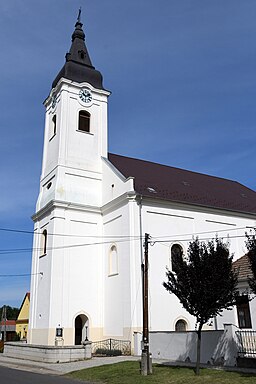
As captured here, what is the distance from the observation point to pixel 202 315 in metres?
15.1

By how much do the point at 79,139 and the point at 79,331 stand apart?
45.4ft

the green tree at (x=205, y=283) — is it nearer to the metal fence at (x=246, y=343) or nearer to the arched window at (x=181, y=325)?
the metal fence at (x=246, y=343)

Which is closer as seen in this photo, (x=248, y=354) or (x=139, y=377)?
(x=139, y=377)

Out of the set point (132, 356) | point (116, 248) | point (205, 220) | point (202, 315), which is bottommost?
point (132, 356)

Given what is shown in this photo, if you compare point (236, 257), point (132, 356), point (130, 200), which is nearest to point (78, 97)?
point (130, 200)

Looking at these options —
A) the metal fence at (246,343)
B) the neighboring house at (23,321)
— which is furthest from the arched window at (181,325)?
the neighboring house at (23,321)

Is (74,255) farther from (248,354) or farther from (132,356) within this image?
(248,354)

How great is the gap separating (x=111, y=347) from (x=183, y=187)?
12852 millimetres

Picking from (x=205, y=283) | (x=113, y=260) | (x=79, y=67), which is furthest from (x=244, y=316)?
(x=79, y=67)

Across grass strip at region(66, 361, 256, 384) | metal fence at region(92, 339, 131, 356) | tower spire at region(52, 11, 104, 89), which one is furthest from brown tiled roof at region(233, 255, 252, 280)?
tower spire at region(52, 11, 104, 89)

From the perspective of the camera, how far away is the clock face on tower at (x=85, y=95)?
31797mm

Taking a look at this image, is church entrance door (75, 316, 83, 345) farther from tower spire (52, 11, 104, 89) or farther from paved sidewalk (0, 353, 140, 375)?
tower spire (52, 11, 104, 89)

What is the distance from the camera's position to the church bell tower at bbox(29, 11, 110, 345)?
2586 centimetres

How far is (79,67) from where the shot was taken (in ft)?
106
